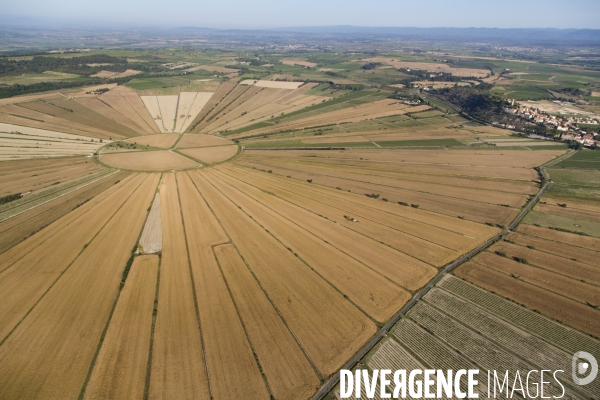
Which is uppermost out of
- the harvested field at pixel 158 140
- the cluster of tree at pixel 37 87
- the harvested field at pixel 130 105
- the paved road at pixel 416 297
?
the cluster of tree at pixel 37 87

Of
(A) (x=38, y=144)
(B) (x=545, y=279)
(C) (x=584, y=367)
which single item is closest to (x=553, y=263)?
(B) (x=545, y=279)

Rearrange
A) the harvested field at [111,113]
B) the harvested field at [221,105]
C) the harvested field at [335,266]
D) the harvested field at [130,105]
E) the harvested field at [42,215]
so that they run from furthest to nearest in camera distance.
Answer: the harvested field at [221,105]
the harvested field at [130,105]
the harvested field at [111,113]
the harvested field at [42,215]
the harvested field at [335,266]

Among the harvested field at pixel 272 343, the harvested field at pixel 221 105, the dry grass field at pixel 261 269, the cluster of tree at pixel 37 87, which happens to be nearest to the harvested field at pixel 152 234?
the dry grass field at pixel 261 269

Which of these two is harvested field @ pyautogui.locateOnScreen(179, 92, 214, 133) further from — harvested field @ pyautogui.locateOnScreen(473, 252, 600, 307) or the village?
the village

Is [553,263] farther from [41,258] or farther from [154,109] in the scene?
[154,109]

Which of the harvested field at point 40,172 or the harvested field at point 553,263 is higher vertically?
the harvested field at point 40,172

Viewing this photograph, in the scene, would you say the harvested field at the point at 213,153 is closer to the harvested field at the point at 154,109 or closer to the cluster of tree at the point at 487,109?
the harvested field at the point at 154,109
